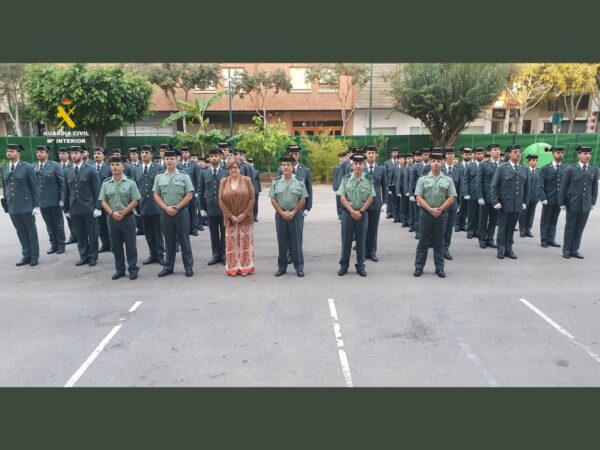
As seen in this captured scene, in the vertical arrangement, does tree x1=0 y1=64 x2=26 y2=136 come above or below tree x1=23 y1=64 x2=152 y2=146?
above

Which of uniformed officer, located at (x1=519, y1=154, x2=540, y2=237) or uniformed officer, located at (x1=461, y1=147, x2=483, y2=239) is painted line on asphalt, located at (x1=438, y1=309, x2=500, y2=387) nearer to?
uniformed officer, located at (x1=461, y1=147, x2=483, y2=239)

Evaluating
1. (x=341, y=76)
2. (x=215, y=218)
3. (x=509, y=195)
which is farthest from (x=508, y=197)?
(x=341, y=76)

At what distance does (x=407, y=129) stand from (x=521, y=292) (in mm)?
28807

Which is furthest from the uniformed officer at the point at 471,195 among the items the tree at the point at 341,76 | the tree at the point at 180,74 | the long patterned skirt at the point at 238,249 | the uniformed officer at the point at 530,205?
the tree at the point at 180,74

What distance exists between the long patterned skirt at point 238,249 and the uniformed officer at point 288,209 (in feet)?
1.67

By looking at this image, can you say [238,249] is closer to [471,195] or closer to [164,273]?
[164,273]

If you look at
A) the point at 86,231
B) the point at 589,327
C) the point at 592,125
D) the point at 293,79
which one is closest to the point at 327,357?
the point at 589,327

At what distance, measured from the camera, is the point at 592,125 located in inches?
1361

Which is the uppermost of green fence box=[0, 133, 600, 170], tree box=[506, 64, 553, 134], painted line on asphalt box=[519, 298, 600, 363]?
tree box=[506, 64, 553, 134]

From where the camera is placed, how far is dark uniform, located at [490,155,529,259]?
827 centimetres

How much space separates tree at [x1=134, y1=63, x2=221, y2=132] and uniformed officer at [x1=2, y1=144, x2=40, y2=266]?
64.5ft

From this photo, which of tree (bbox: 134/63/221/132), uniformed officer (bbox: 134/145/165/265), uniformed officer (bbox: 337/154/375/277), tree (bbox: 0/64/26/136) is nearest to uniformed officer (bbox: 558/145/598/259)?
uniformed officer (bbox: 337/154/375/277)

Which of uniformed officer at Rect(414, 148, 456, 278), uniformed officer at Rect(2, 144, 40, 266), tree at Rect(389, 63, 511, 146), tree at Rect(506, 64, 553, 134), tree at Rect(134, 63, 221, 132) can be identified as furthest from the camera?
tree at Rect(506, 64, 553, 134)

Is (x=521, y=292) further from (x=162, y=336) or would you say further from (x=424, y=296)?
(x=162, y=336)
